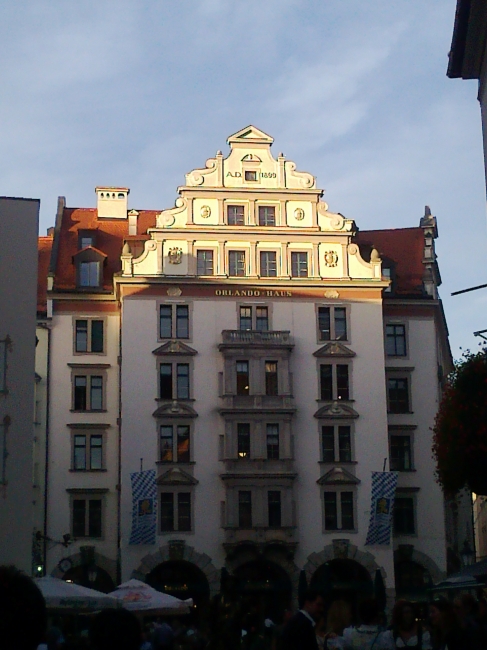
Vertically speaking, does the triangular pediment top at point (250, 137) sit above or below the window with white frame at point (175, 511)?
above

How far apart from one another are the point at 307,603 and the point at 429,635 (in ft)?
11.5

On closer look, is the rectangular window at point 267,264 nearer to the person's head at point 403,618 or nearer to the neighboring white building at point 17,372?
the neighboring white building at point 17,372

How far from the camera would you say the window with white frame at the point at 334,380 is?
50.0 metres

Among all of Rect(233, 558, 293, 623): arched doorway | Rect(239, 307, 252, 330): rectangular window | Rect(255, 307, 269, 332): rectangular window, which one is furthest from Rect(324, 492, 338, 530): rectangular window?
Rect(239, 307, 252, 330): rectangular window

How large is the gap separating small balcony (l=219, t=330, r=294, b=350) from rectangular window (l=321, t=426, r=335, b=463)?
3961 millimetres

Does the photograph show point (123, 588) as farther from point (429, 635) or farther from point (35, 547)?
point (35, 547)

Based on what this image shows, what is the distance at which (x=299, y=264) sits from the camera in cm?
5066

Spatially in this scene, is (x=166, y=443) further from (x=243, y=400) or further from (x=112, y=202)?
(x=112, y=202)

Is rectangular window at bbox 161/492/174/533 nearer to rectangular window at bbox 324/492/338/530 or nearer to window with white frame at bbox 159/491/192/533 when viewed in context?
window with white frame at bbox 159/491/192/533

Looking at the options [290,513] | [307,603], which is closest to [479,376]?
[307,603]

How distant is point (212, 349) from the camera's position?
49750 millimetres

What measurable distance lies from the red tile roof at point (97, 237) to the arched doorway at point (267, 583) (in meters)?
14.2

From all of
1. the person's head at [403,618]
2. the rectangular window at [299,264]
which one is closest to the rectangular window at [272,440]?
the rectangular window at [299,264]

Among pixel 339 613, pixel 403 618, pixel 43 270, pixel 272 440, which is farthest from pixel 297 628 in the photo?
pixel 43 270
